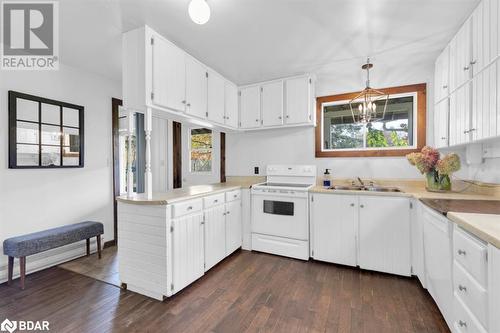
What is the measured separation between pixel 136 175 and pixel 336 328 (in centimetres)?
337

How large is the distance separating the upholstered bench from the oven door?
6.80ft

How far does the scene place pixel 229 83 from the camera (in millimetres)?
3258

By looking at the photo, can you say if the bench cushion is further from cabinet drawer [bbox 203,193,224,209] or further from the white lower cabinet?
the white lower cabinet

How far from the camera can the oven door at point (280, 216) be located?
9.03ft

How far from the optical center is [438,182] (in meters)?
2.38

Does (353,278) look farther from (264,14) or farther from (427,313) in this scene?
(264,14)

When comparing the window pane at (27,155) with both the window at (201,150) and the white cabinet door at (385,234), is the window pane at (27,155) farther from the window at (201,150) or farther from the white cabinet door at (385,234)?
the white cabinet door at (385,234)

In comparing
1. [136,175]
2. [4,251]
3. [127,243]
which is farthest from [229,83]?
[4,251]

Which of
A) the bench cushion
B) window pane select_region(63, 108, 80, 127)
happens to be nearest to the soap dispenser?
the bench cushion

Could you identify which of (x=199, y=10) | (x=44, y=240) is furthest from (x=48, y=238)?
(x=199, y=10)

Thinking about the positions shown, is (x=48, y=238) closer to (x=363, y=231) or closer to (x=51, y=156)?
(x=51, y=156)

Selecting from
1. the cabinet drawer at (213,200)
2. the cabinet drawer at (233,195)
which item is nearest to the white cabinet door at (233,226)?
the cabinet drawer at (233,195)

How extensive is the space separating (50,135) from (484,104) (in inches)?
167

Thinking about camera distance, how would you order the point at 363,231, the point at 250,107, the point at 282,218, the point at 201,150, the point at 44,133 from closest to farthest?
Answer: the point at 363,231, the point at 44,133, the point at 282,218, the point at 250,107, the point at 201,150
